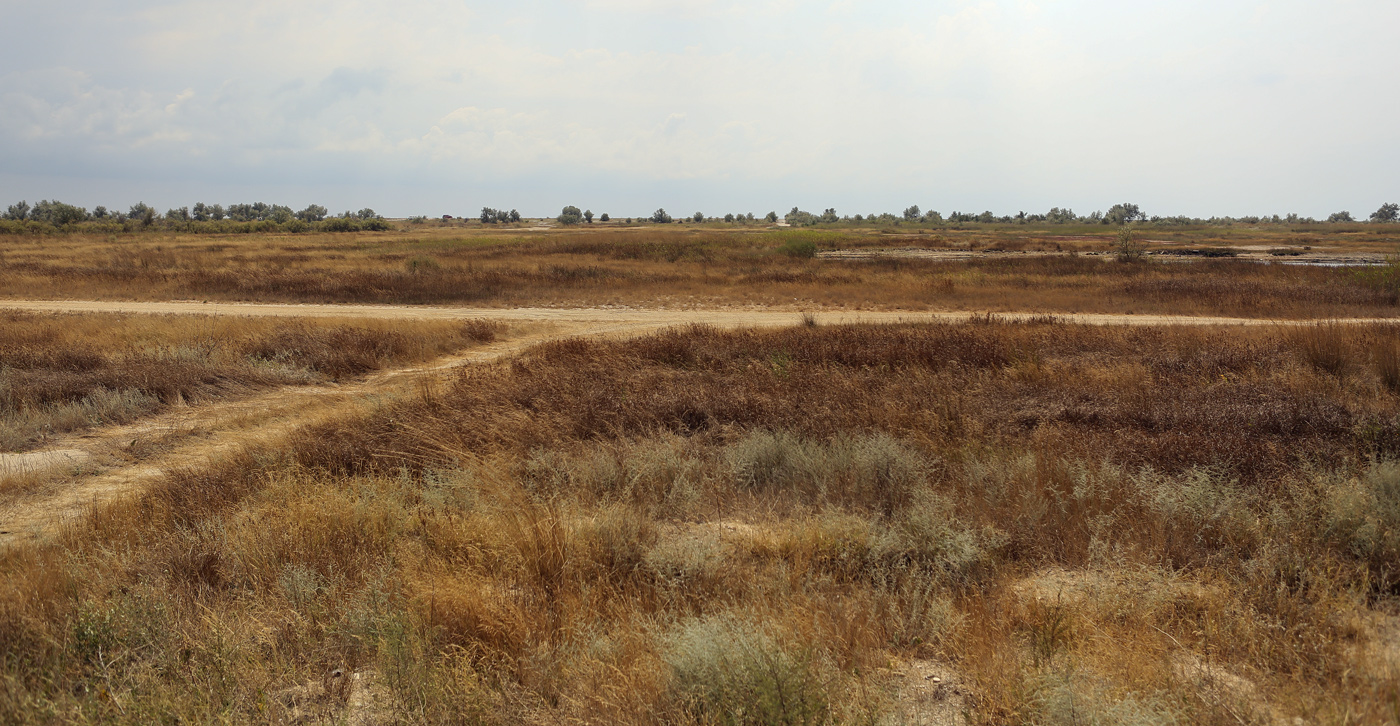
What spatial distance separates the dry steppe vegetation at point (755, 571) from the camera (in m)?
3.46

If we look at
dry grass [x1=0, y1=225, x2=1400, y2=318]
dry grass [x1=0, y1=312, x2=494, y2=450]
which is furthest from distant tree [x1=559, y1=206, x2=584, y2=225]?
dry grass [x1=0, y1=312, x2=494, y2=450]

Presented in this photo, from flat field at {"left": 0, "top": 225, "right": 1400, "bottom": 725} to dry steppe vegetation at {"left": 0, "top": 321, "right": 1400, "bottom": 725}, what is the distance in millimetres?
32

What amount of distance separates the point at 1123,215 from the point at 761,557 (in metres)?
168

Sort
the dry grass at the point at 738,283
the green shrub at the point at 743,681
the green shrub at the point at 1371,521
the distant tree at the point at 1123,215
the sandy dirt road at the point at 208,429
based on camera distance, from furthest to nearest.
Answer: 1. the distant tree at the point at 1123,215
2. the dry grass at the point at 738,283
3. the sandy dirt road at the point at 208,429
4. the green shrub at the point at 1371,521
5. the green shrub at the point at 743,681

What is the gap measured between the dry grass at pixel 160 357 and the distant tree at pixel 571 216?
132533mm

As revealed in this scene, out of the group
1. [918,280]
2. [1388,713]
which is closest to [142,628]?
[1388,713]

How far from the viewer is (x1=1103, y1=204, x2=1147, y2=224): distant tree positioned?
134 meters

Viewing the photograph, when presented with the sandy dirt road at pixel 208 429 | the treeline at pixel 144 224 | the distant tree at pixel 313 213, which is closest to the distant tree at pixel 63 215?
the treeline at pixel 144 224

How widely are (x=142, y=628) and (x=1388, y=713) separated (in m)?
6.67

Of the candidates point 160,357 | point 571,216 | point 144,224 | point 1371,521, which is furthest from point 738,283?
point 571,216

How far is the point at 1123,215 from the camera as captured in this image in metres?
142

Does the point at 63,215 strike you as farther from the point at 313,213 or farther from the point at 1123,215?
the point at 1123,215

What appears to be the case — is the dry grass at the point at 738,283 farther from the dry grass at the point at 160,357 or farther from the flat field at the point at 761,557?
the flat field at the point at 761,557

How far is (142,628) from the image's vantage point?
13.1ft
